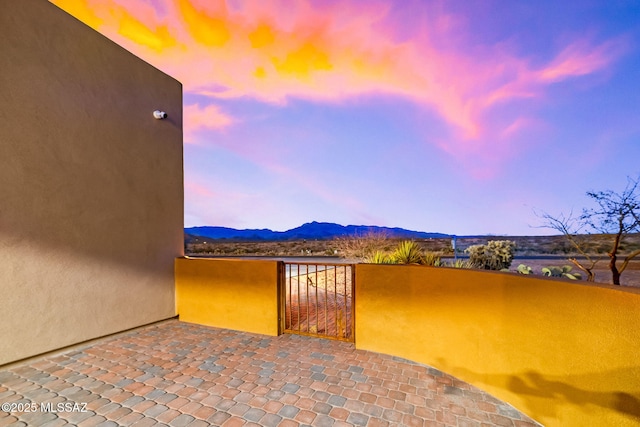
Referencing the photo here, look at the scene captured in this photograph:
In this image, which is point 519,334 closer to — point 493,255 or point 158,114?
point 493,255

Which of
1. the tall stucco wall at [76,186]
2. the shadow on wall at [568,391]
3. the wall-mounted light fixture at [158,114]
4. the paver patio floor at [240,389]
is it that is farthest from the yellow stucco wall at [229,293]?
the shadow on wall at [568,391]

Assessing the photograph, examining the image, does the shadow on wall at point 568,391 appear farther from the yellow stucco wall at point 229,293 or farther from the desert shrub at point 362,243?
the desert shrub at point 362,243

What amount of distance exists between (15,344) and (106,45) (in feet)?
14.5

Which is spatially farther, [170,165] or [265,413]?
[170,165]

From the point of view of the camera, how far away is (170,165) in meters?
5.25

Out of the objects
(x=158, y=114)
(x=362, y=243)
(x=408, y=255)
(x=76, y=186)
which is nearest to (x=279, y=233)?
(x=362, y=243)

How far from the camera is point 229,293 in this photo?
4.66 meters

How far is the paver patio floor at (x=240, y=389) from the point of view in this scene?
91.5 inches

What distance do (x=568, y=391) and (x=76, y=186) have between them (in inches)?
233

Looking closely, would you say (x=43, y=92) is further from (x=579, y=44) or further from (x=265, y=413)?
(x=579, y=44)

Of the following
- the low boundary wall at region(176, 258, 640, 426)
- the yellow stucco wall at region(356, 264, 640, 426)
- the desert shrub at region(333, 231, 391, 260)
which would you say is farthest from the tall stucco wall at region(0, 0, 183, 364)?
the desert shrub at region(333, 231, 391, 260)

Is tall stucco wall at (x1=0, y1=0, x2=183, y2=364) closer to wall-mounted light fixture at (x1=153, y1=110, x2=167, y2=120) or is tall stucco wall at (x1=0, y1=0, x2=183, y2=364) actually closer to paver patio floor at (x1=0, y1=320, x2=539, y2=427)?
wall-mounted light fixture at (x1=153, y1=110, x2=167, y2=120)

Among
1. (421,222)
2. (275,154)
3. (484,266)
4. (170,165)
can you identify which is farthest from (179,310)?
(421,222)

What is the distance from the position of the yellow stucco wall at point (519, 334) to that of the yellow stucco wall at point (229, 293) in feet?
5.00
